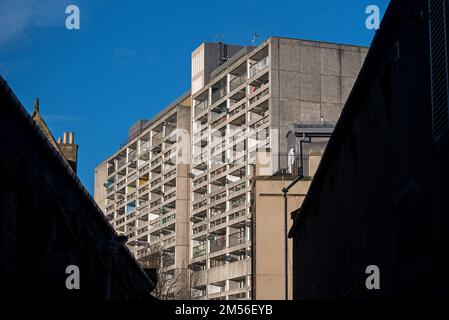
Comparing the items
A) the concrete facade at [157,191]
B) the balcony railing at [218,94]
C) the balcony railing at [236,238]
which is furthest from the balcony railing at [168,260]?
the balcony railing at [218,94]

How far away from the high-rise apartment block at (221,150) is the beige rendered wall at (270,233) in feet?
113

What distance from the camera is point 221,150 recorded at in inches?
5118

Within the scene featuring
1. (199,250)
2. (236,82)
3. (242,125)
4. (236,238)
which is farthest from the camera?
(199,250)

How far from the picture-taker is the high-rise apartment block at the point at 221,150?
11269 centimetres

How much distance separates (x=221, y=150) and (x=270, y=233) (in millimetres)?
72448

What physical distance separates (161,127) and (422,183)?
131097mm

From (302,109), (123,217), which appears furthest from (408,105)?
(123,217)

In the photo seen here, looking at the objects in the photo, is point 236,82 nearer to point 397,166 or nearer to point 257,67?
point 257,67

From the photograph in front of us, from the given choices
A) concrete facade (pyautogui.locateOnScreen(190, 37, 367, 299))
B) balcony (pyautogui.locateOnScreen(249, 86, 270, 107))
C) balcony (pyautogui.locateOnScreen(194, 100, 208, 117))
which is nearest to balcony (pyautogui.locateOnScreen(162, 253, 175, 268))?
concrete facade (pyautogui.locateOnScreen(190, 37, 367, 299))

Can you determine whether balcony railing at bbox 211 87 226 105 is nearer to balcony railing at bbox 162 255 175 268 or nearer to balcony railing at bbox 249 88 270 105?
balcony railing at bbox 249 88 270 105

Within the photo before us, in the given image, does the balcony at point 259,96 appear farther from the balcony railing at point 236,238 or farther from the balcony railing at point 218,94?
the balcony railing at point 236,238

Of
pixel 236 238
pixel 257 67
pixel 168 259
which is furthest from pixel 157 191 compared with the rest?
pixel 257 67

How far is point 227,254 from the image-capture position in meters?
121

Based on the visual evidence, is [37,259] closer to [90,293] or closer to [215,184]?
[90,293]
